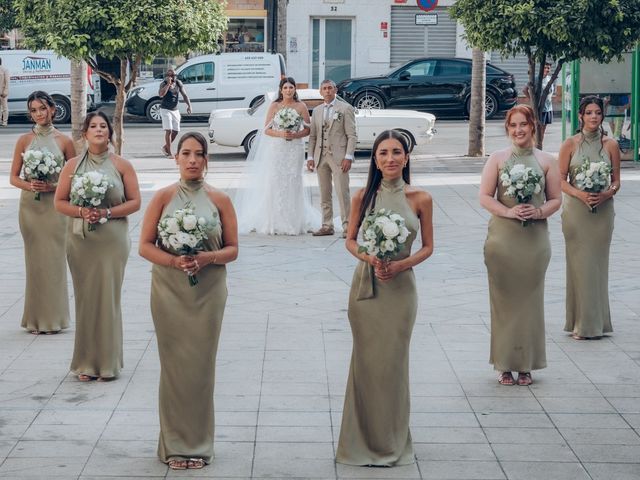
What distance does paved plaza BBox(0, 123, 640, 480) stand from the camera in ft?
22.2

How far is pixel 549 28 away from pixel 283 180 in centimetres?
380

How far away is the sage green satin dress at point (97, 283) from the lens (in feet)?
27.9

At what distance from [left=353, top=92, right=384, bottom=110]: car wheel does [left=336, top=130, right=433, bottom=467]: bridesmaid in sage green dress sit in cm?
2584

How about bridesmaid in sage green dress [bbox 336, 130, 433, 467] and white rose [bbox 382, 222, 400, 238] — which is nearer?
white rose [bbox 382, 222, 400, 238]

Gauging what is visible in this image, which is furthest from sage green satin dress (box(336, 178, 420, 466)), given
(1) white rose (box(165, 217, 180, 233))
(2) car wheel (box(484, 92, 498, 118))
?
(2) car wheel (box(484, 92, 498, 118))

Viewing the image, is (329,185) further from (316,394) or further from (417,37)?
(417,37)

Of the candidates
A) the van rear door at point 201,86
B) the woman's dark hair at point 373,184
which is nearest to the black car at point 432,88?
the van rear door at point 201,86

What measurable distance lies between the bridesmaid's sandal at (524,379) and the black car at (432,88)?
79.8ft

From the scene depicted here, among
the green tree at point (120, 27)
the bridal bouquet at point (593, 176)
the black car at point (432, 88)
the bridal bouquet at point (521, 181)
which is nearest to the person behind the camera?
the bridal bouquet at point (521, 181)

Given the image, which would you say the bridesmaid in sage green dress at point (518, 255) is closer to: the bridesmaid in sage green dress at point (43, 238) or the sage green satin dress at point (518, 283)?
the sage green satin dress at point (518, 283)

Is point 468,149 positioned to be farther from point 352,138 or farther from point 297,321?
point 297,321

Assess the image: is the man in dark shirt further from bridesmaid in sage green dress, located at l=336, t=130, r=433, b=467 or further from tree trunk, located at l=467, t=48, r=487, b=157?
bridesmaid in sage green dress, located at l=336, t=130, r=433, b=467

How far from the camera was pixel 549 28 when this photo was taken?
14.9 metres

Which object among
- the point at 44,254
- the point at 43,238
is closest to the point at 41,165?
the point at 43,238
